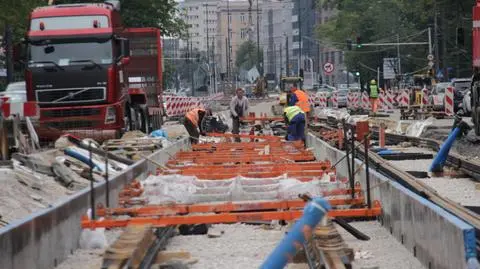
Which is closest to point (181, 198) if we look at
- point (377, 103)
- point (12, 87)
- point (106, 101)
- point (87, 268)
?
point (87, 268)

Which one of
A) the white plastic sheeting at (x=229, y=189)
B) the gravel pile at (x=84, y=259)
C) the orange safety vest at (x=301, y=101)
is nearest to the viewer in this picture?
the gravel pile at (x=84, y=259)

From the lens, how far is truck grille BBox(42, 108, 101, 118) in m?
27.0

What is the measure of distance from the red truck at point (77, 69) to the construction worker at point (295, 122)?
507cm

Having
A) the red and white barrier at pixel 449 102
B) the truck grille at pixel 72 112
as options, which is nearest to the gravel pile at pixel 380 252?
the truck grille at pixel 72 112

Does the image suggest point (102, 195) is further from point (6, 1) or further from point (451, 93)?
point (451, 93)

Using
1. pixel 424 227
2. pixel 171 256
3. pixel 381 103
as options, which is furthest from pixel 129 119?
pixel 381 103

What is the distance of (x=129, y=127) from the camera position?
3033 cm

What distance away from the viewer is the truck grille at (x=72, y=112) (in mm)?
27031

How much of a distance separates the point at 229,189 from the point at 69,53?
13915 mm

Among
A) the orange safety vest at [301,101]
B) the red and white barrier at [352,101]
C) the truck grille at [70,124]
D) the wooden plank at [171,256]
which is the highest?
the orange safety vest at [301,101]

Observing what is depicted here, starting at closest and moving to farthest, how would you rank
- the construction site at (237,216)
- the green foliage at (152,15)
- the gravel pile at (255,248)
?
the construction site at (237,216), the gravel pile at (255,248), the green foliage at (152,15)

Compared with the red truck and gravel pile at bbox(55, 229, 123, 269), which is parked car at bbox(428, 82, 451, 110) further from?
gravel pile at bbox(55, 229, 123, 269)

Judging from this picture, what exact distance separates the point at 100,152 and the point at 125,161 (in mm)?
680

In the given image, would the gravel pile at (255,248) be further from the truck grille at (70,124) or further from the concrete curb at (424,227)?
the truck grille at (70,124)
